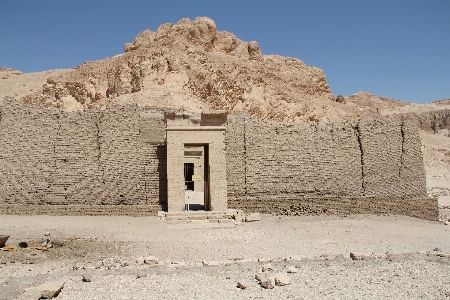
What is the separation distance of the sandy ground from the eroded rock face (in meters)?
17.3

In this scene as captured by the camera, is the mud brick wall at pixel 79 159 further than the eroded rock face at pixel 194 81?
No

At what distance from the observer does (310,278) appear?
6.79 metres

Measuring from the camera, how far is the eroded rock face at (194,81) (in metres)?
31.8

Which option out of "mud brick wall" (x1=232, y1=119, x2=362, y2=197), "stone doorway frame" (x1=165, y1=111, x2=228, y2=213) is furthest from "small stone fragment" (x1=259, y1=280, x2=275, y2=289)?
"mud brick wall" (x1=232, y1=119, x2=362, y2=197)

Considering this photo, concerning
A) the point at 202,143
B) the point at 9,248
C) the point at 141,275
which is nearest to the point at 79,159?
the point at 202,143

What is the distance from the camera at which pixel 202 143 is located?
13.4 m

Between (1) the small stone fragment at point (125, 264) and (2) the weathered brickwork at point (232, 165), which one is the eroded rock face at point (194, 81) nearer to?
(2) the weathered brickwork at point (232, 165)

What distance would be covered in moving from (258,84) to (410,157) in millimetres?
21753

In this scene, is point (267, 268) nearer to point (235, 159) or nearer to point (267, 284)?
point (267, 284)

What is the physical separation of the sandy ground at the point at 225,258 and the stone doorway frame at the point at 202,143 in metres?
1.21

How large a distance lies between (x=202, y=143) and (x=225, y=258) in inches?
226

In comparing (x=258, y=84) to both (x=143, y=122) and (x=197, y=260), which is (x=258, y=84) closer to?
(x=143, y=122)

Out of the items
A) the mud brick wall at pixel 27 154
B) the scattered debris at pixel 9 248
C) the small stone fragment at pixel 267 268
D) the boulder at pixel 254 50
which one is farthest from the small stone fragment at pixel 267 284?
the boulder at pixel 254 50

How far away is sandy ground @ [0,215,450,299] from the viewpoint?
6.26m
